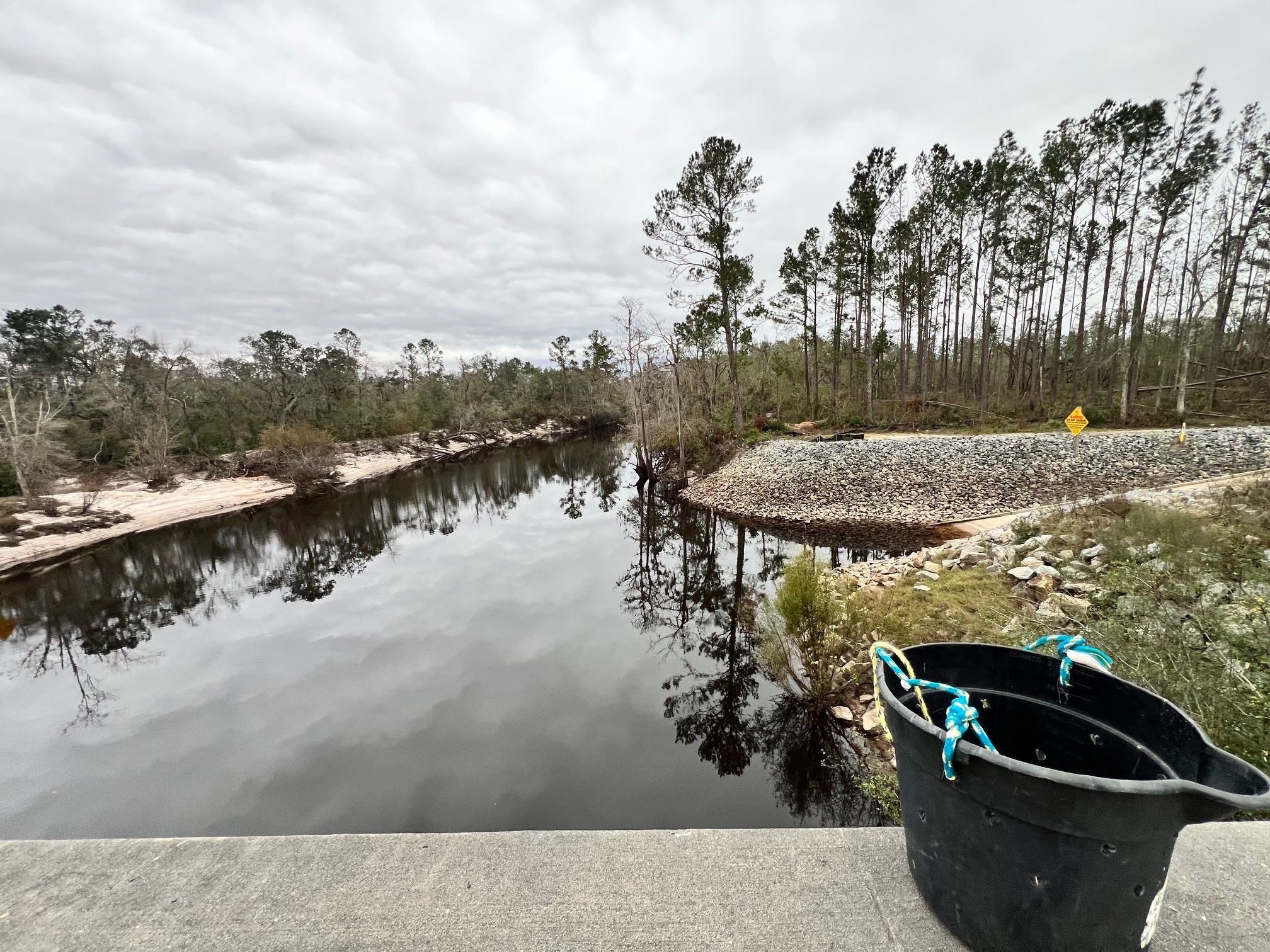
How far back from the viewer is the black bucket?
107 centimetres

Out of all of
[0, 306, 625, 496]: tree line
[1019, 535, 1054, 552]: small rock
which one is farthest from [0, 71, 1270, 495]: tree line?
[1019, 535, 1054, 552]: small rock

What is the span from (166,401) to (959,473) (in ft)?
104

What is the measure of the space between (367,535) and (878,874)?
14.4 metres

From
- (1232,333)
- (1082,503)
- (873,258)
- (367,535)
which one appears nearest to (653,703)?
(1082,503)

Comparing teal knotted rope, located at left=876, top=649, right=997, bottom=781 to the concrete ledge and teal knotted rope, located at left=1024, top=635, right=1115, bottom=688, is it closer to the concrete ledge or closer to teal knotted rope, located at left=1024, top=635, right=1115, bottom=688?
teal knotted rope, located at left=1024, top=635, right=1115, bottom=688

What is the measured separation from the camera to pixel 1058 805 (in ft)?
3.63

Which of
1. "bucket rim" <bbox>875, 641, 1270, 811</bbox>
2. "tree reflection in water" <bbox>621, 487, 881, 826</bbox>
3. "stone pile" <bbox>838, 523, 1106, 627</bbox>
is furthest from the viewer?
"stone pile" <bbox>838, 523, 1106, 627</bbox>

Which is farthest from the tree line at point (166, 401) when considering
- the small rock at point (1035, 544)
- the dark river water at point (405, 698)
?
the small rock at point (1035, 544)

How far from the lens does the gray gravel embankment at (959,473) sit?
10.0 m

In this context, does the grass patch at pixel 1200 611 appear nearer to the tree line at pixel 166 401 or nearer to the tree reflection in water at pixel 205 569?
the tree reflection in water at pixel 205 569

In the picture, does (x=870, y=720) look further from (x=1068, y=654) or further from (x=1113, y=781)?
(x=1113, y=781)

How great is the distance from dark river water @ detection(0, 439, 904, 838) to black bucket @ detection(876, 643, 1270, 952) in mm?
2579

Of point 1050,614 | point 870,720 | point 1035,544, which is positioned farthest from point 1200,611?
point 1035,544

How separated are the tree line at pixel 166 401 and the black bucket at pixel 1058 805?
18.1m
